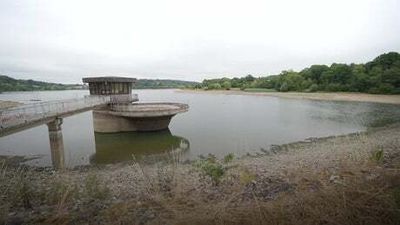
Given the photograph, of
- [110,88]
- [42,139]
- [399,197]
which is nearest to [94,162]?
[42,139]

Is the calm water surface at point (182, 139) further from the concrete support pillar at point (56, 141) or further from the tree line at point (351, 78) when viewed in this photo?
the tree line at point (351, 78)

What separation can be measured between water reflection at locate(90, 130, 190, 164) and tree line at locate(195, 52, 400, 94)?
203 feet

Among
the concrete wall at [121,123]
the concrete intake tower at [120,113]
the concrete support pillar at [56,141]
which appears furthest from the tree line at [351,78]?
the concrete support pillar at [56,141]

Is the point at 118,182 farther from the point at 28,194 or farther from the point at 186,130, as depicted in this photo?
the point at 186,130

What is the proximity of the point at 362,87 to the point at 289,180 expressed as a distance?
7668 centimetres

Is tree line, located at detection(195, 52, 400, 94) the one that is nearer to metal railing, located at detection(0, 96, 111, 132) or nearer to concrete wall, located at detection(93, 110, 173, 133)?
concrete wall, located at detection(93, 110, 173, 133)

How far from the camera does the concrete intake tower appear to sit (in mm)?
27375

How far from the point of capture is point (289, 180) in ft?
28.6

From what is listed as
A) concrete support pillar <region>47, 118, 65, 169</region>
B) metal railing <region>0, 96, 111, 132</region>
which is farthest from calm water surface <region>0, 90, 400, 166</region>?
metal railing <region>0, 96, 111, 132</region>

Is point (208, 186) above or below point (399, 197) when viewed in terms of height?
below

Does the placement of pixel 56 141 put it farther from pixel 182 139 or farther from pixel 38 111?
pixel 182 139

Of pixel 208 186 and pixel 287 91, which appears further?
pixel 287 91

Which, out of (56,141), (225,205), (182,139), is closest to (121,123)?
(182,139)

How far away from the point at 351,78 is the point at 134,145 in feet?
241
